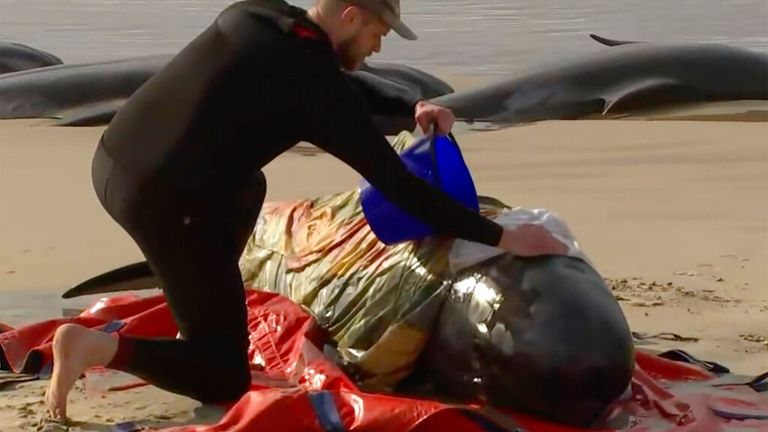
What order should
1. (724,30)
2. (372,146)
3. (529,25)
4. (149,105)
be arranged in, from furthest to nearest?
(529,25)
(724,30)
(149,105)
(372,146)

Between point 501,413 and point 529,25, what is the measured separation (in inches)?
642

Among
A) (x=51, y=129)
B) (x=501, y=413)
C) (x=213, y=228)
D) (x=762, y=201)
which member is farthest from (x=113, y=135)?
(x=51, y=129)

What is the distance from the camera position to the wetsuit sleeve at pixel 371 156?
14.4 ft

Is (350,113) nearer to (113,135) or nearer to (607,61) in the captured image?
(113,135)

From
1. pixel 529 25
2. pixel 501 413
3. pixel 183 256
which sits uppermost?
pixel 183 256

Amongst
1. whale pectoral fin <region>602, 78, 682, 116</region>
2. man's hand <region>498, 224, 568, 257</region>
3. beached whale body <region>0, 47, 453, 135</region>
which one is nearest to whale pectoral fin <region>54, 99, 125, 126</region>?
beached whale body <region>0, 47, 453, 135</region>

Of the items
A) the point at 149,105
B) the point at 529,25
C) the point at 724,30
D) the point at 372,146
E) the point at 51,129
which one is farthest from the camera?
the point at 529,25

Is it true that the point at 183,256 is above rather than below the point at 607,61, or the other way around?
above

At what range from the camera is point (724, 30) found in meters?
18.7

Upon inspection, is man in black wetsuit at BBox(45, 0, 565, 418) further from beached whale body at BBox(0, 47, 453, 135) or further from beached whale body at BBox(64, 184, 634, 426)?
beached whale body at BBox(0, 47, 453, 135)

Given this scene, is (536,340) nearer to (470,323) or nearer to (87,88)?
(470,323)

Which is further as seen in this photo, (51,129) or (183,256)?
(51,129)

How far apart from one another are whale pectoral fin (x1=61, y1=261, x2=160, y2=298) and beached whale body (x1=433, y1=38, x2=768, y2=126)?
18.9ft

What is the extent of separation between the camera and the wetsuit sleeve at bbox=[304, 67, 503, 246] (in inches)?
172
